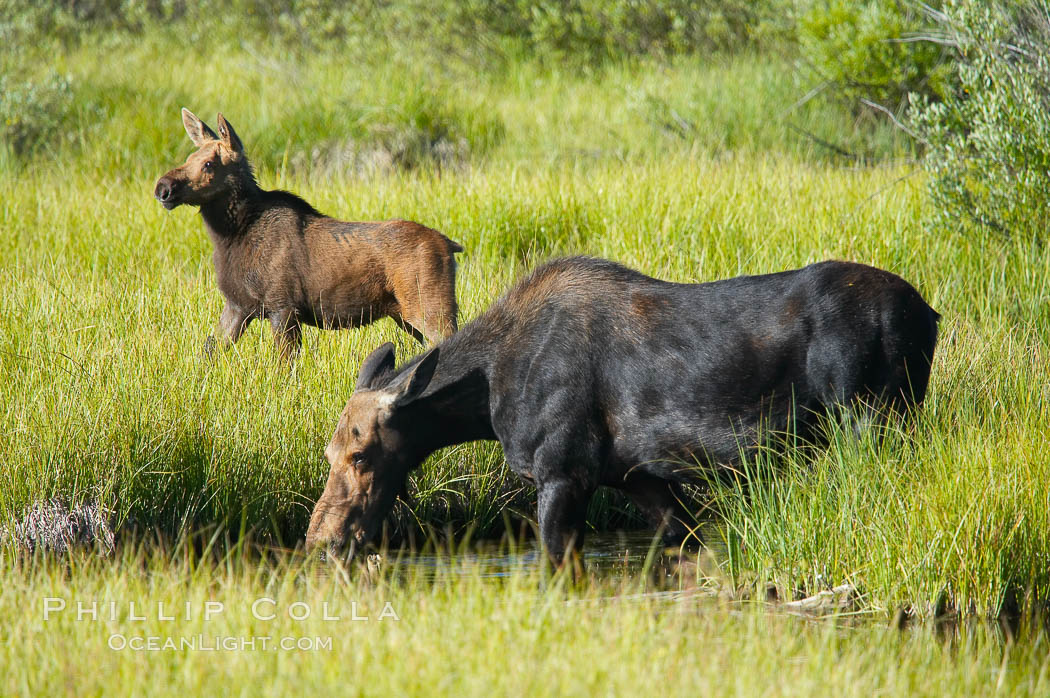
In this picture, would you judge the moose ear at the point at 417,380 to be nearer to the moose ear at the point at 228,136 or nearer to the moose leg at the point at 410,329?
the moose leg at the point at 410,329

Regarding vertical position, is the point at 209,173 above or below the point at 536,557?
above

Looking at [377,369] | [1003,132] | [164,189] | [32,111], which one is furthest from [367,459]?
[32,111]

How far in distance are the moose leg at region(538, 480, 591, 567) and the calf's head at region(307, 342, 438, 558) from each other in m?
0.70

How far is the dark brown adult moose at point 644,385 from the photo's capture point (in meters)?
5.27

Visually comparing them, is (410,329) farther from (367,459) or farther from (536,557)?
(367,459)

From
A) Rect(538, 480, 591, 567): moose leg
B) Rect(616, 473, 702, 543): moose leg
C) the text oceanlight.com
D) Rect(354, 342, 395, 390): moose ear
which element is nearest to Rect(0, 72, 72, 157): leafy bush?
Rect(354, 342, 395, 390): moose ear

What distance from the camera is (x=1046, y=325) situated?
809 cm

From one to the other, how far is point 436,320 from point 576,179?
15.4ft

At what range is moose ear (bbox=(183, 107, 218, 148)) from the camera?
7793 mm

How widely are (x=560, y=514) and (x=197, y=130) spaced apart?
413cm

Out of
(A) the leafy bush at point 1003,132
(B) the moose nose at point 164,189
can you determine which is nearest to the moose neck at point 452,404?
(B) the moose nose at point 164,189

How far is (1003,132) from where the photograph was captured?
912 centimetres

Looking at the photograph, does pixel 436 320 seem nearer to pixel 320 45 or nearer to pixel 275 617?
pixel 275 617

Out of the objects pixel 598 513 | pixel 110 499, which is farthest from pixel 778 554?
pixel 110 499
